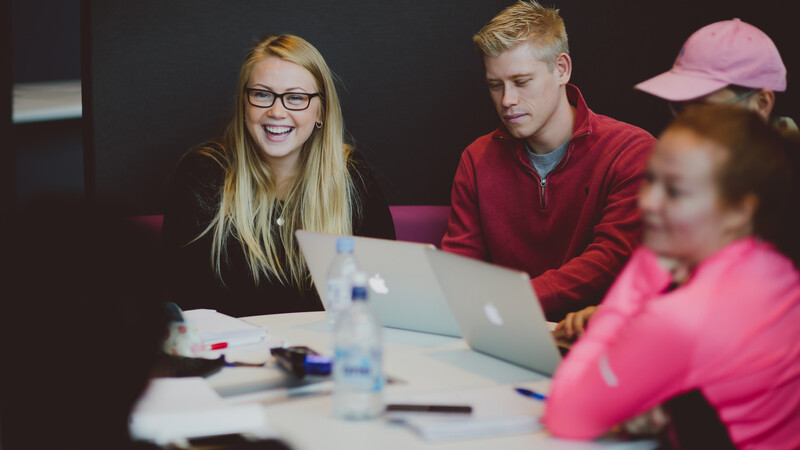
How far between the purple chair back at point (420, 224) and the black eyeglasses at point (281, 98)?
0.58 meters

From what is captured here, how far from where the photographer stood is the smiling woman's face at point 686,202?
1.15 metres

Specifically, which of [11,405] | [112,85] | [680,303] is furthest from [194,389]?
[112,85]

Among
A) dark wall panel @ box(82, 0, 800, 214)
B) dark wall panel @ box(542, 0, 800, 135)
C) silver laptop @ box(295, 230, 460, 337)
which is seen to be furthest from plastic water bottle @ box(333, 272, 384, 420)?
dark wall panel @ box(542, 0, 800, 135)

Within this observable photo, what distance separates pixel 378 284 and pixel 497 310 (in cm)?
43

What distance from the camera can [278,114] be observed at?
8.58 feet

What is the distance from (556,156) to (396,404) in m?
1.51

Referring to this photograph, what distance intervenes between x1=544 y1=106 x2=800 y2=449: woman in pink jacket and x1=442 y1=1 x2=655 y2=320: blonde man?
1068mm

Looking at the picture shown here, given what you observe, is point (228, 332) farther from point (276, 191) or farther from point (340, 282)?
point (276, 191)

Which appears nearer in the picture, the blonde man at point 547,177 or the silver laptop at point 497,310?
the silver laptop at point 497,310

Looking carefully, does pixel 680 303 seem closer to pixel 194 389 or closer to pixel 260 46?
pixel 194 389

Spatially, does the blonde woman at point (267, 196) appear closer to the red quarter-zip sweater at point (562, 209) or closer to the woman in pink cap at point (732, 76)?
the red quarter-zip sweater at point (562, 209)

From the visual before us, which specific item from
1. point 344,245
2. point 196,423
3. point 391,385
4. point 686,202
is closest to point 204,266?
point 344,245

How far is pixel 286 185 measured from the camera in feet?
8.97

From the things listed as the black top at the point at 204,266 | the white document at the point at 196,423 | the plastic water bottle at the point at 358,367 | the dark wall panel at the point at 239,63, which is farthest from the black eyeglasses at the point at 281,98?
the white document at the point at 196,423
